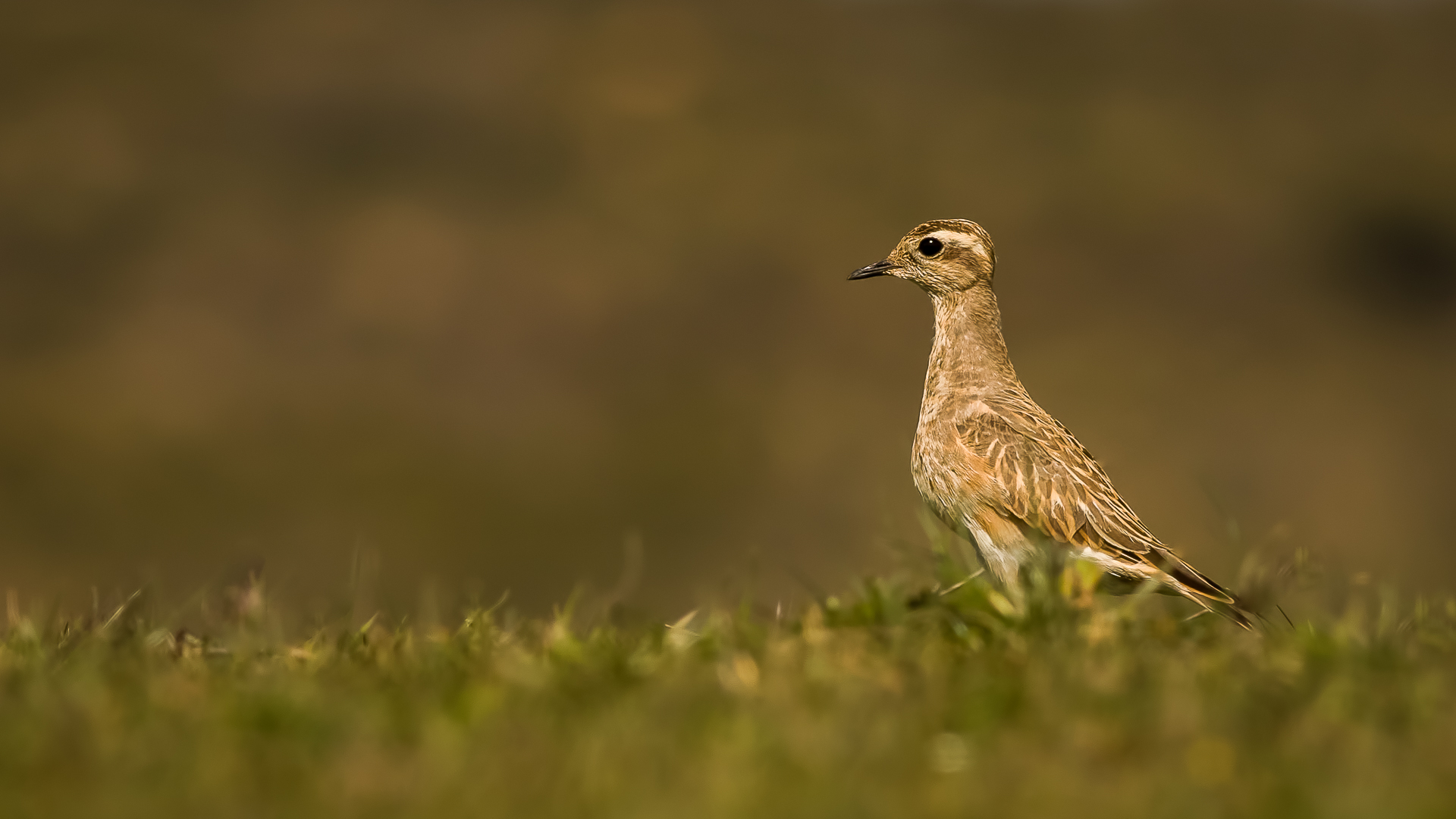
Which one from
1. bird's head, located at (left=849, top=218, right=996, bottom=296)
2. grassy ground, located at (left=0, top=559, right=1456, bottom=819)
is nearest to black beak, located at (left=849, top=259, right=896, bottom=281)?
bird's head, located at (left=849, top=218, right=996, bottom=296)

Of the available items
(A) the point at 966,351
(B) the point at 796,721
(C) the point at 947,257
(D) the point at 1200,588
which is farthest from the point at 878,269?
(B) the point at 796,721

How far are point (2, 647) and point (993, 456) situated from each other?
5.17 metres

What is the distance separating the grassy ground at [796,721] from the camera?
3.40 m

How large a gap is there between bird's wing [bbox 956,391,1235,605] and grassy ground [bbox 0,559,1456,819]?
7.39 ft

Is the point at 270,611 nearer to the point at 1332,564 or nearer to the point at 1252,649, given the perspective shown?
the point at 1252,649

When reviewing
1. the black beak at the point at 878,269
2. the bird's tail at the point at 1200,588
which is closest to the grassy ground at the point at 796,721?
the bird's tail at the point at 1200,588

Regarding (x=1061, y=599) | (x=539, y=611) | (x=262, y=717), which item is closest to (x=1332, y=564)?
(x=1061, y=599)

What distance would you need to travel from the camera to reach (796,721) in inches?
154

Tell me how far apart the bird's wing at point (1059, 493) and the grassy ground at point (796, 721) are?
2.25m

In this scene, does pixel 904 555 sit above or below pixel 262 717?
above

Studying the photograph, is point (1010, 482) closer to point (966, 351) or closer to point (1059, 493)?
point (1059, 493)

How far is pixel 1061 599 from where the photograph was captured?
4.87m

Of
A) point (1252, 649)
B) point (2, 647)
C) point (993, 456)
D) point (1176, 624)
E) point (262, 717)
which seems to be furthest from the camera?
point (993, 456)

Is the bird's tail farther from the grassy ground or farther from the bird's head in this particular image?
the bird's head
